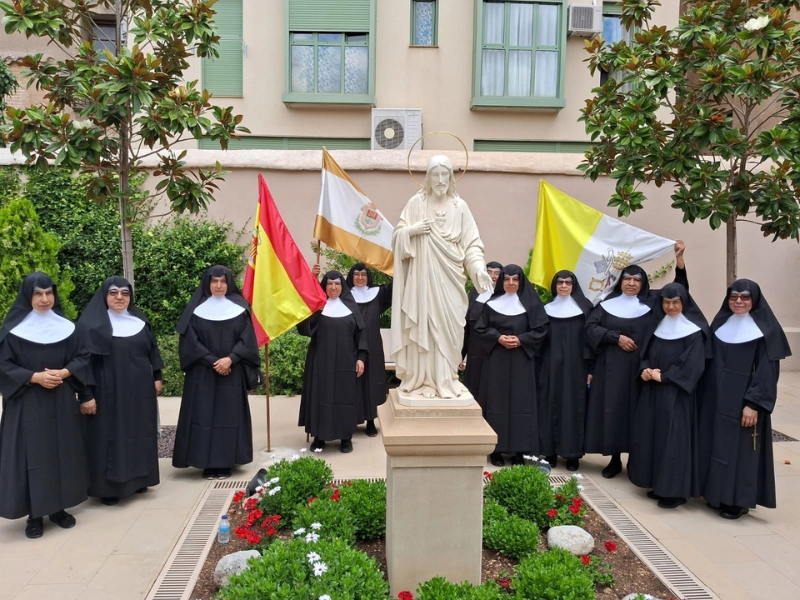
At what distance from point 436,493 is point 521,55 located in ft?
34.1

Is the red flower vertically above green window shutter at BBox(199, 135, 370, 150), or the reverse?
green window shutter at BBox(199, 135, 370, 150)

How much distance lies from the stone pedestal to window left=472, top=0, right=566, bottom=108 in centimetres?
934

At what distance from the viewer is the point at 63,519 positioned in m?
4.82

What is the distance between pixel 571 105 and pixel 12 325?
10.6 meters

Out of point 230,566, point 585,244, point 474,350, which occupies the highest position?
point 585,244

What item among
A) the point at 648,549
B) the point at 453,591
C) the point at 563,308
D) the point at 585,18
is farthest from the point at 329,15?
the point at 453,591

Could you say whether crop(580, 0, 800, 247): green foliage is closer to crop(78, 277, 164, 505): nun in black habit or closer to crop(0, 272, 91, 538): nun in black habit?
crop(78, 277, 164, 505): nun in black habit

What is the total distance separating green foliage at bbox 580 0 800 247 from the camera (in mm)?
6082

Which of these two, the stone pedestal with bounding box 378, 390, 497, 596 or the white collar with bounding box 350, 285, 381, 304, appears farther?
the white collar with bounding box 350, 285, 381, 304

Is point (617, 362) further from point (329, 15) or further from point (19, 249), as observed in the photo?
point (329, 15)

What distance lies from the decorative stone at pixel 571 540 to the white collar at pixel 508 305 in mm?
2193

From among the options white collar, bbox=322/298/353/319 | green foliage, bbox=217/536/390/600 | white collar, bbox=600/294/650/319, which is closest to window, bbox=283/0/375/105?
white collar, bbox=322/298/353/319

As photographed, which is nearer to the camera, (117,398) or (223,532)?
(223,532)

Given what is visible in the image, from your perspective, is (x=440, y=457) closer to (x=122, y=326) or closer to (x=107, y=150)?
(x=122, y=326)
